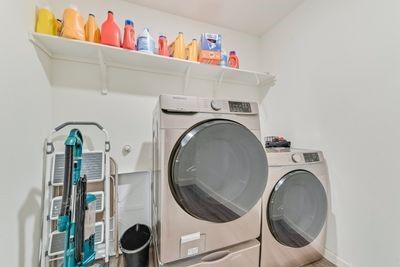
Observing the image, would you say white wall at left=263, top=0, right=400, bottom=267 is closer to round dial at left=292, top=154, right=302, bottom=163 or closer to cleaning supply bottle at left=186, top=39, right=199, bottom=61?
round dial at left=292, top=154, right=302, bottom=163

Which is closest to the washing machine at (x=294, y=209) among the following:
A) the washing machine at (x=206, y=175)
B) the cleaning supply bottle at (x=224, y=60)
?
the washing machine at (x=206, y=175)

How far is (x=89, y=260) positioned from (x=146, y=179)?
29.1 inches

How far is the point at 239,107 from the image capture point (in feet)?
3.73

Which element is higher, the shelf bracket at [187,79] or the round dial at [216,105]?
the shelf bracket at [187,79]

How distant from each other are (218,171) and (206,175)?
0.29 feet

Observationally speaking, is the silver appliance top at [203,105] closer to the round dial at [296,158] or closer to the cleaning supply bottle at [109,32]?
the round dial at [296,158]

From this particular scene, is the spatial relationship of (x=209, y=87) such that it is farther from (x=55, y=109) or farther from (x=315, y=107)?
(x=55, y=109)

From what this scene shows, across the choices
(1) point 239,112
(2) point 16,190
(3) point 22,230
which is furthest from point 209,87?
(3) point 22,230

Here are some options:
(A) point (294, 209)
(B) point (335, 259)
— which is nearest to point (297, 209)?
(A) point (294, 209)

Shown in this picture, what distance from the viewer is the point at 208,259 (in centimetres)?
107

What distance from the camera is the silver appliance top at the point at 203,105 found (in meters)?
0.97

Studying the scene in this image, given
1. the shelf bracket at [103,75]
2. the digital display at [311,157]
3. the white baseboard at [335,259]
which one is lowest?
the white baseboard at [335,259]

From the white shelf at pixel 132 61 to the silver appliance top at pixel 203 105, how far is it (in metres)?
0.73

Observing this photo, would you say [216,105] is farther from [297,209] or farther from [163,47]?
[297,209]
